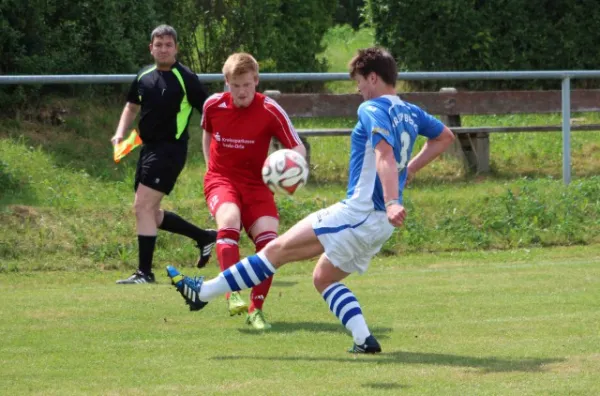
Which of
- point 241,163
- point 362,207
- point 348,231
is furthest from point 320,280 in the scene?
point 241,163

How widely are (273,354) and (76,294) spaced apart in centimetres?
342

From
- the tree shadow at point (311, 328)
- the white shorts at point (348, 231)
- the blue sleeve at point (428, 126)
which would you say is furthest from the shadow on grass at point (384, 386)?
the blue sleeve at point (428, 126)

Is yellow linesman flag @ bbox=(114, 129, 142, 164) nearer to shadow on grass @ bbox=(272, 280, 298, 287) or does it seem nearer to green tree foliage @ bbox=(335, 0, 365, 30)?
shadow on grass @ bbox=(272, 280, 298, 287)

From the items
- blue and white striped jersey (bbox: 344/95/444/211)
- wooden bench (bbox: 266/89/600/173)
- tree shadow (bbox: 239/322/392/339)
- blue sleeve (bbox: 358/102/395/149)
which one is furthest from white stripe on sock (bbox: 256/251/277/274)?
wooden bench (bbox: 266/89/600/173)

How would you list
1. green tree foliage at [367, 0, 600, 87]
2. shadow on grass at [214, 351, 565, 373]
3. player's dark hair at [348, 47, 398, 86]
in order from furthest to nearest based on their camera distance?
green tree foliage at [367, 0, 600, 87]
player's dark hair at [348, 47, 398, 86]
shadow on grass at [214, 351, 565, 373]

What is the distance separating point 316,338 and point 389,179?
1.53m

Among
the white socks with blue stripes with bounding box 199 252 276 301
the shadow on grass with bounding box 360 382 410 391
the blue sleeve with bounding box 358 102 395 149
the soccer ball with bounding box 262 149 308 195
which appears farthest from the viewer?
the soccer ball with bounding box 262 149 308 195

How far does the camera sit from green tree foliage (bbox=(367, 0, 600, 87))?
20047 millimetres

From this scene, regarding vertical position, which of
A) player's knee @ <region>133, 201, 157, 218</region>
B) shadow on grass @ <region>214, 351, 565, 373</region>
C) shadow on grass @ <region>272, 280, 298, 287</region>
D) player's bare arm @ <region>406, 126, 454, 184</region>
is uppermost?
player's bare arm @ <region>406, 126, 454, 184</region>

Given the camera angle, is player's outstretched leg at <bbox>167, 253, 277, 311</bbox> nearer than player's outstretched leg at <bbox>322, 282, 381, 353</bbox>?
No

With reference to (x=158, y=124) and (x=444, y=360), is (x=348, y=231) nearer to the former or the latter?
(x=444, y=360)

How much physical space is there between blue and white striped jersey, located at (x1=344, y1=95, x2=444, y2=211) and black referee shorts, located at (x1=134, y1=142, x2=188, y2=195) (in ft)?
13.1

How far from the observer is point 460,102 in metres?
15.3

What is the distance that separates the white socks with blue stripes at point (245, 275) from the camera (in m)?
7.32
